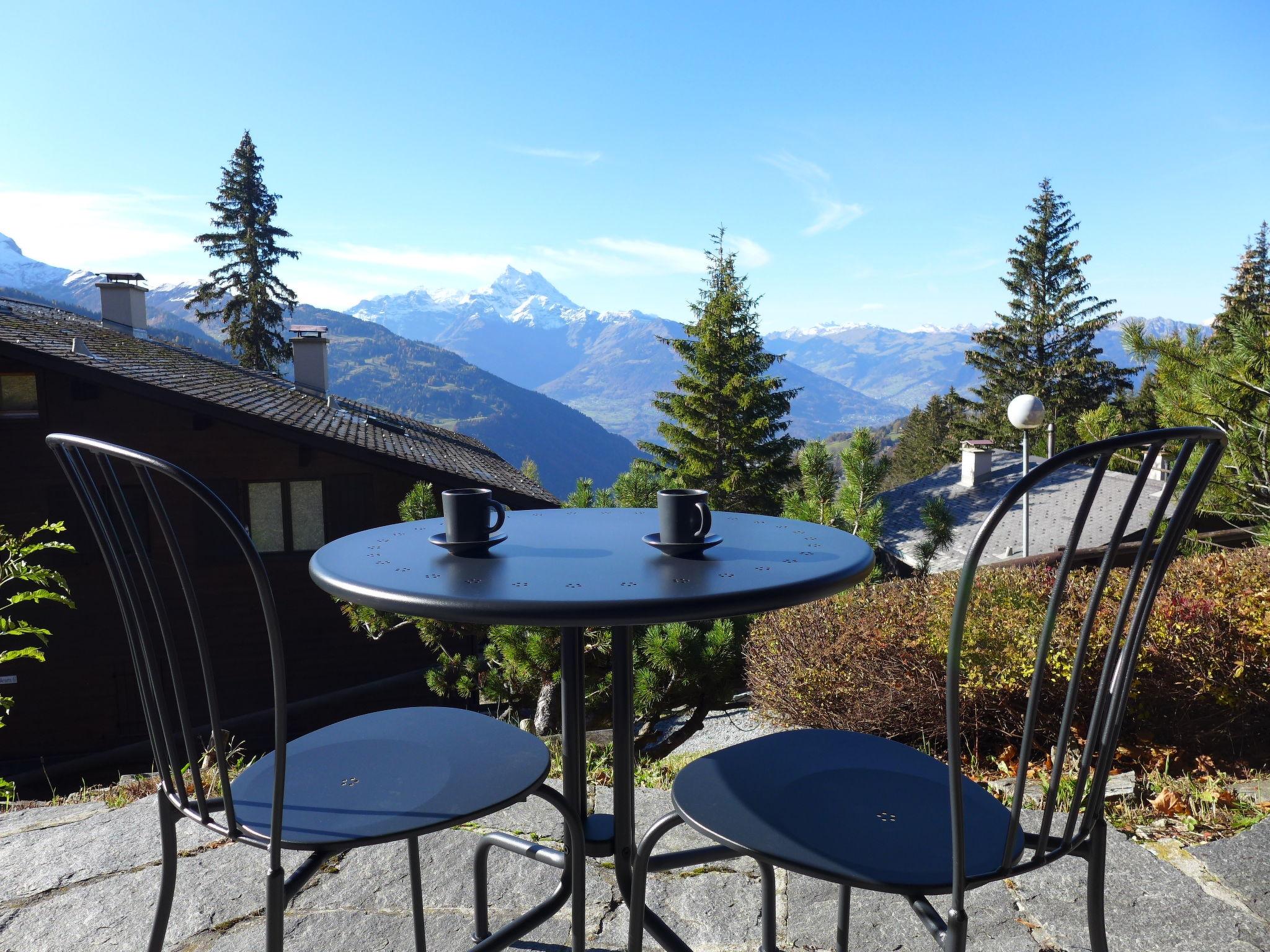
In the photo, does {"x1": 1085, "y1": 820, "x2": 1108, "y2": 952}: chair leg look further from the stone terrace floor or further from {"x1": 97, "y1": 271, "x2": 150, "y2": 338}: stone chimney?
{"x1": 97, "y1": 271, "x2": 150, "y2": 338}: stone chimney

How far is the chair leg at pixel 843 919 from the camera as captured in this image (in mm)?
1441

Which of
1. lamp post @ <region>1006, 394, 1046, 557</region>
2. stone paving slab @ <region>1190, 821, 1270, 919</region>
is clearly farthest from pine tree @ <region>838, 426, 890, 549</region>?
lamp post @ <region>1006, 394, 1046, 557</region>

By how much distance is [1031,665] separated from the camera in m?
3.07

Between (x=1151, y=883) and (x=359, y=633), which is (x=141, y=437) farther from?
(x=1151, y=883)

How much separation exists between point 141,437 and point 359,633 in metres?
3.82

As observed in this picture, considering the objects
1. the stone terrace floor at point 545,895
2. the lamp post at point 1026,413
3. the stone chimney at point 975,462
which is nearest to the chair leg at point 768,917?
the stone terrace floor at point 545,895

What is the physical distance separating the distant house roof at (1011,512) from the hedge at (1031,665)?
697cm

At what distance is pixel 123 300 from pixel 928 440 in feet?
132

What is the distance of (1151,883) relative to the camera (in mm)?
1674

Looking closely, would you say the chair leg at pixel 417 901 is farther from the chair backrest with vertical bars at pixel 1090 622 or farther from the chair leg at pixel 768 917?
the chair backrest with vertical bars at pixel 1090 622

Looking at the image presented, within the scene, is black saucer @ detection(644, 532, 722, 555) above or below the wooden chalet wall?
above

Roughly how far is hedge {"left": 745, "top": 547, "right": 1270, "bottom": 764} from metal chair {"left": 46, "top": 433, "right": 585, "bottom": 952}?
7.11 ft

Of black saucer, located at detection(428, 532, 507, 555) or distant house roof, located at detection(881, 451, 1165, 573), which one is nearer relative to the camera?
black saucer, located at detection(428, 532, 507, 555)

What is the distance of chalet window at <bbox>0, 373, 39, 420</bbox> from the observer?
31.7 feet
